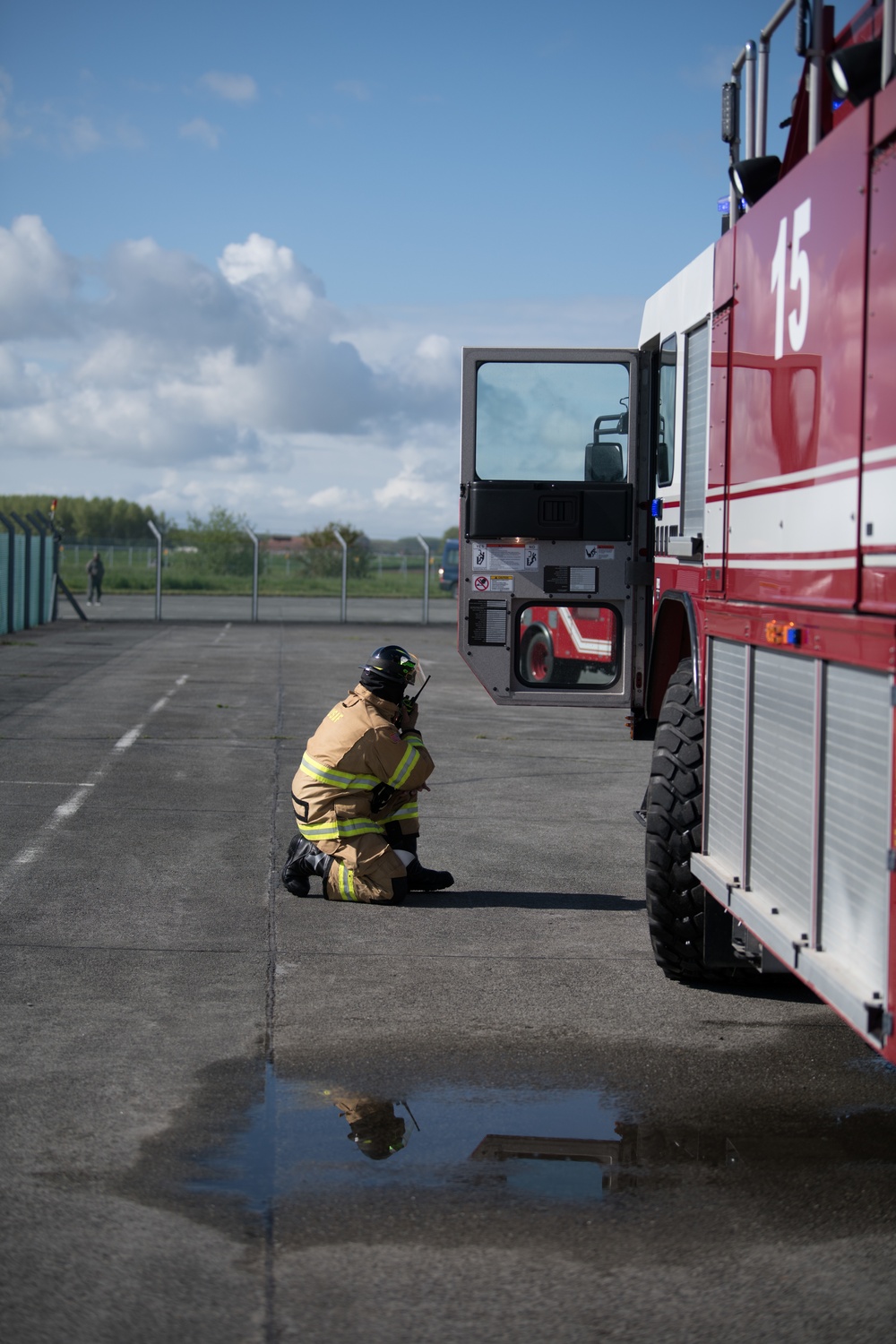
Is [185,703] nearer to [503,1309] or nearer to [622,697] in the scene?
[622,697]

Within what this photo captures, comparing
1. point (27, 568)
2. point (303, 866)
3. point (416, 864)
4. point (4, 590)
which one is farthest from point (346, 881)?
point (27, 568)

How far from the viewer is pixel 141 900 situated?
25.1 feet

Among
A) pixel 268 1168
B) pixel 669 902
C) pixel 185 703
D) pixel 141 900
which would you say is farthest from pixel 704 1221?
pixel 185 703

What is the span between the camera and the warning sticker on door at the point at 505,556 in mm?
Answer: 8352

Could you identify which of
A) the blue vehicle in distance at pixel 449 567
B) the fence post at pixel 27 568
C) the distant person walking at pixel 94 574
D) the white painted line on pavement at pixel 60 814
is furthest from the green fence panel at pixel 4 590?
the blue vehicle in distance at pixel 449 567

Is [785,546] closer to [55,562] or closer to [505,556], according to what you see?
[505,556]

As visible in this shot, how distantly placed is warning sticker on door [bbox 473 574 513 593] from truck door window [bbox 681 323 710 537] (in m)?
1.68

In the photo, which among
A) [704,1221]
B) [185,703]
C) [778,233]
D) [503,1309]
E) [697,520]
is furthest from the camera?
[185,703]

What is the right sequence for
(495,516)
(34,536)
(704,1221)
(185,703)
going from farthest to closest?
(34,536), (185,703), (495,516), (704,1221)

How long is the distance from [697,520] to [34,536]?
27.2m

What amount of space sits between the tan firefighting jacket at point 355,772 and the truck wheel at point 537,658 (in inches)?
44.5

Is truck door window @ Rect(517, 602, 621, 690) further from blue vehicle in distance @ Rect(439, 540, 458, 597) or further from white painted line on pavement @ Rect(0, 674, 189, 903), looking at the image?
blue vehicle in distance @ Rect(439, 540, 458, 597)

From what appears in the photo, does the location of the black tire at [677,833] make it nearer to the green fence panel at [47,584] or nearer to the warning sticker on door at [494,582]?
the warning sticker on door at [494,582]

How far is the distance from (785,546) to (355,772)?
139 inches
